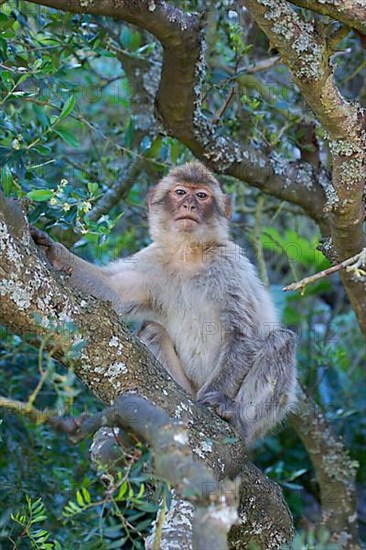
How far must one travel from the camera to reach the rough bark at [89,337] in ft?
11.6

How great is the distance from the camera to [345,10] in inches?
153

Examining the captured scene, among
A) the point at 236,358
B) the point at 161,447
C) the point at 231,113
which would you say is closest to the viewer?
the point at 161,447

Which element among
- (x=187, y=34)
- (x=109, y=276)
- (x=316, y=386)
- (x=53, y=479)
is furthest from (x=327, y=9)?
(x=316, y=386)

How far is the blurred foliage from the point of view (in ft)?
14.8

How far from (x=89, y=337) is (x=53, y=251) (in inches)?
45.4

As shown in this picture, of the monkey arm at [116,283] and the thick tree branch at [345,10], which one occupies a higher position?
the thick tree branch at [345,10]

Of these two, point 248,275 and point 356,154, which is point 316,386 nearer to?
point 248,275

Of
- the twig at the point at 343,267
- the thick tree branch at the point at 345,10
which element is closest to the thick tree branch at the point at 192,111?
the thick tree branch at the point at 345,10

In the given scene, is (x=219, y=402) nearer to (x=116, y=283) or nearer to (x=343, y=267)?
(x=116, y=283)

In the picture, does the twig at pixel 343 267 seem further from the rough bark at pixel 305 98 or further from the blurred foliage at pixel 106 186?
the rough bark at pixel 305 98

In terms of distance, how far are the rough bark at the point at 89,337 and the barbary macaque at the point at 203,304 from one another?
1.00 meters

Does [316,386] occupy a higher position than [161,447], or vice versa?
[161,447]

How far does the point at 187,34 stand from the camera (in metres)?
5.00

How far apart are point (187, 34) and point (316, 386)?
364cm
